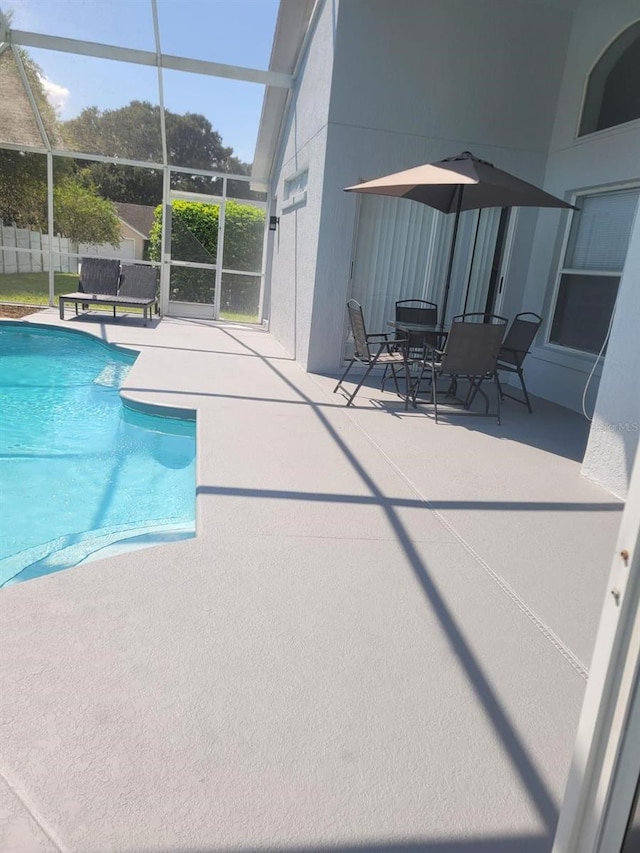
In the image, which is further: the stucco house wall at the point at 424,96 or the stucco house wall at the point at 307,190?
the stucco house wall at the point at 307,190

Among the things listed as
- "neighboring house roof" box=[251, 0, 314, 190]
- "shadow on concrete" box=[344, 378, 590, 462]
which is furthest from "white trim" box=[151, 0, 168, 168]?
"shadow on concrete" box=[344, 378, 590, 462]

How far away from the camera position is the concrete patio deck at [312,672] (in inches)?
57.9

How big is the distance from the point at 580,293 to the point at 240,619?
585 cm

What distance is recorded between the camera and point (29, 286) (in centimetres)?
1498

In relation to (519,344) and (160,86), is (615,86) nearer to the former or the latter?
(519,344)

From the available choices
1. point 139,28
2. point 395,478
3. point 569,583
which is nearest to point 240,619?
point 569,583

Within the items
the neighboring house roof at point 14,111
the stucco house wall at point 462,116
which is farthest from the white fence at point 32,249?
the stucco house wall at point 462,116

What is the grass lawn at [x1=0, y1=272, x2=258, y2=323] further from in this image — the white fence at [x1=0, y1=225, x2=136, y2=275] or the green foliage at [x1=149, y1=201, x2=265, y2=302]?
the green foliage at [x1=149, y1=201, x2=265, y2=302]

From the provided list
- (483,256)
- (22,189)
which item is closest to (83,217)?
(22,189)

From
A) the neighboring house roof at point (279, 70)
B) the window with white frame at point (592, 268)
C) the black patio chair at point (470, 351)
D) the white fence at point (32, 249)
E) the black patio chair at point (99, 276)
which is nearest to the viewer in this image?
the black patio chair at point (470, 351)

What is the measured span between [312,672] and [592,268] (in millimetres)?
5940

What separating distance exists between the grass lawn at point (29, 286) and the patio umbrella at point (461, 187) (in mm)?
9507

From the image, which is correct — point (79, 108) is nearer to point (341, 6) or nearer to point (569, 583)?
point (341, 6)

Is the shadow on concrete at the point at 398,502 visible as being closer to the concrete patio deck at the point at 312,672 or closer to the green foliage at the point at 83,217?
the concrete patio deck at the point at 312,672
